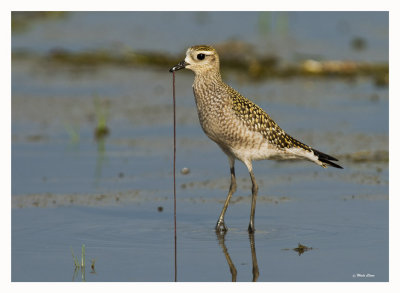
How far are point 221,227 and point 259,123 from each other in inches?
46.9

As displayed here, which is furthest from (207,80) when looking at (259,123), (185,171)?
(185,171)

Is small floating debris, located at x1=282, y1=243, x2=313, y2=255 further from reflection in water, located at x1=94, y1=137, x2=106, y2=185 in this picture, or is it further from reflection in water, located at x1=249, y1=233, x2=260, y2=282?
reflection in water, located at x1=94, y1=137, x2=106, y2=185

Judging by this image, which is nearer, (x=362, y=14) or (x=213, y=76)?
(x=213, y=76)

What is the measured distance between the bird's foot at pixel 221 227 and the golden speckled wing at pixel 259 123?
103 cm

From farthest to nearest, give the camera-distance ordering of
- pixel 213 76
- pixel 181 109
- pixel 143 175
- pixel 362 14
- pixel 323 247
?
1. pixel 362 14
2. pixel 181 109
3. pixel 143 175
4. pixel 213 76
5. pixel 323 247

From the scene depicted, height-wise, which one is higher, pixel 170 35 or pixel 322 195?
pixel 170 35

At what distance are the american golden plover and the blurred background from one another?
695 millimetres

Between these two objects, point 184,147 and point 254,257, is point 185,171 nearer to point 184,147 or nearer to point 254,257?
point 184,147

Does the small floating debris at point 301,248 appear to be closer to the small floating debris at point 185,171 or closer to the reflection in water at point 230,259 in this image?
the reflection in water at point 230,259

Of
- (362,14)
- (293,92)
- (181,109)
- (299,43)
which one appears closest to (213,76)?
(181,109)

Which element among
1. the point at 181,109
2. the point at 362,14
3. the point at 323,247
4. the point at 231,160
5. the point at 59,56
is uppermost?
the point at 362,14

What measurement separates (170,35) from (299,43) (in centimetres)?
292

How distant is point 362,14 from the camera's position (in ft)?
65.8

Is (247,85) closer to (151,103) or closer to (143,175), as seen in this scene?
(151,103)
